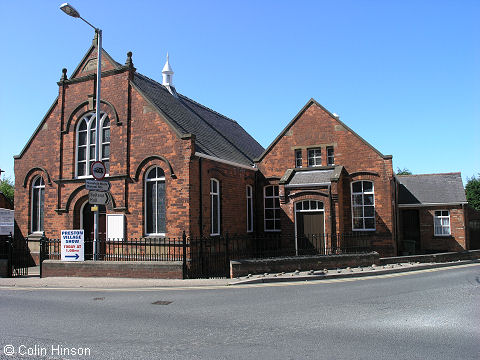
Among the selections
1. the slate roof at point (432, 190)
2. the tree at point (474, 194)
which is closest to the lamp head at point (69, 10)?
the slate roof at point (432, 190)

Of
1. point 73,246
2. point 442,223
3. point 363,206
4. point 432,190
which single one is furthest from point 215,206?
point 432,190

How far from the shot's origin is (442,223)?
23.3 meters

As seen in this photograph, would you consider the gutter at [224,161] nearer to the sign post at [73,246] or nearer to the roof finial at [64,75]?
the sign post at [73,246]

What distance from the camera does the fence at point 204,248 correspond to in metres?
14.5

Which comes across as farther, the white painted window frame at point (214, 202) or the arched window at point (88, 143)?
the arched window at point (88, 143)

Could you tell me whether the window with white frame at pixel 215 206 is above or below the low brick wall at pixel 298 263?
above

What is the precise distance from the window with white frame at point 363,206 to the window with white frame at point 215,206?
6.89 m

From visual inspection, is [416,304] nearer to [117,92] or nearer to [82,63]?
[117,92]

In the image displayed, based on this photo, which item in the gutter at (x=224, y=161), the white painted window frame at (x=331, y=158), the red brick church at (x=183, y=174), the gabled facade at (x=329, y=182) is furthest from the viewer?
the white painted window frame at (x=331, y=158)

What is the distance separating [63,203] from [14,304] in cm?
908

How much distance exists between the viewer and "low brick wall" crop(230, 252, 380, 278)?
13.0 meters

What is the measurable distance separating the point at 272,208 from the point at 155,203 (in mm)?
7196

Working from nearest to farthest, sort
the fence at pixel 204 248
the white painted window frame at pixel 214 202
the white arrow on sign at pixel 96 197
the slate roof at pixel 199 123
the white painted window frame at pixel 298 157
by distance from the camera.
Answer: the white arrow on sign at pixel 96 197
the fence at pixel 204 248
the white painted window frame at pixel 214 202
the slate roof at pixel 199 123
the white painted window frame at pixel 298 157

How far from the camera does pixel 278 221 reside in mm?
20906
